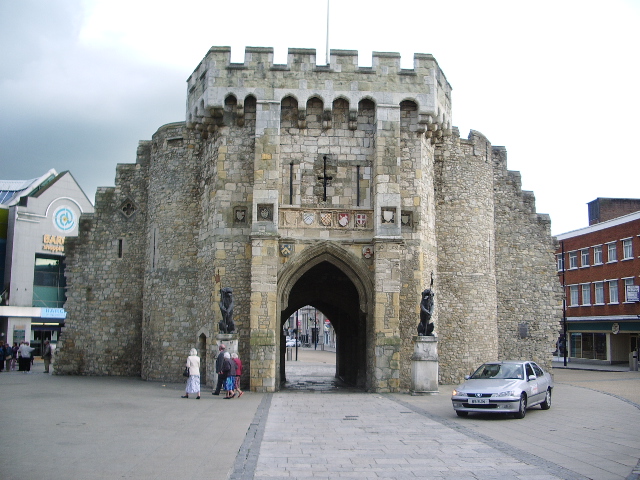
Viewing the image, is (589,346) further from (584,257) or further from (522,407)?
(522,407)

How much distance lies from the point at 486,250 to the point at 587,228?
20.9 m

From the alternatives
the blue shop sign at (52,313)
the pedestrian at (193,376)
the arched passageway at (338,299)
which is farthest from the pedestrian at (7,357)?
the pedestrian at (193,376)

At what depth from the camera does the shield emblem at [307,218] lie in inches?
815

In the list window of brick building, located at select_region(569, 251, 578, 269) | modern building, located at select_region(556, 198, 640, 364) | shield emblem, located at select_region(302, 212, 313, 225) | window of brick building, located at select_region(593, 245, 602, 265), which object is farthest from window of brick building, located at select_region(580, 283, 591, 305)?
shield emblem, located at select_region(302, 212, 313, 225)

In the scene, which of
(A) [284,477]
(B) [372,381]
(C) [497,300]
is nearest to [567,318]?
(C) [497,300]

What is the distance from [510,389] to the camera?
559 inches

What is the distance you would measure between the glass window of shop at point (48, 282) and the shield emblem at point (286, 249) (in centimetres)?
2600

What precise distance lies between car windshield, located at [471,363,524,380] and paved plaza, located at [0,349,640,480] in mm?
944

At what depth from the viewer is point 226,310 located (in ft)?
62.3

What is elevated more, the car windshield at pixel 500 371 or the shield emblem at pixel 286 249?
the shield emblem at pixel 286 249

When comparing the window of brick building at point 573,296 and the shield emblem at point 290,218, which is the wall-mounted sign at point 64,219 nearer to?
the shield emblem at point 290,218

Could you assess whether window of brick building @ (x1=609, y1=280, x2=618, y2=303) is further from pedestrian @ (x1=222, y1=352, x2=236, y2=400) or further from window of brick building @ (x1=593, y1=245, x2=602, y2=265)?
pedestrian @ (x1=222, y1=352, x2=236, y2=400)

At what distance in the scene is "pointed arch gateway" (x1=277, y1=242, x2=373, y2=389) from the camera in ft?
67.6

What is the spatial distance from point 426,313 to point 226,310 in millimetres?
5663
